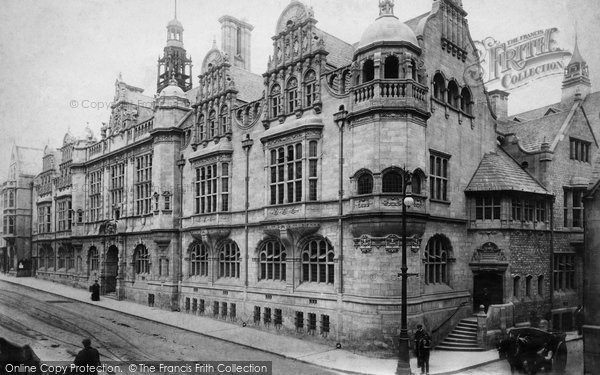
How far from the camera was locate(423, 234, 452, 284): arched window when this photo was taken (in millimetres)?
24500

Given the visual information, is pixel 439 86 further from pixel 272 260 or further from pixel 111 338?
pixel 111 338

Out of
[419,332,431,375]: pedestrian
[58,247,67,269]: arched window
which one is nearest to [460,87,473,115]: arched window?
[419,332,431,375]: pedestrian

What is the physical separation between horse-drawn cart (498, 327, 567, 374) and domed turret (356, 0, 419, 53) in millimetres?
13352

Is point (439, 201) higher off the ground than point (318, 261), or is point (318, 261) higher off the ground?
point (439, 201)

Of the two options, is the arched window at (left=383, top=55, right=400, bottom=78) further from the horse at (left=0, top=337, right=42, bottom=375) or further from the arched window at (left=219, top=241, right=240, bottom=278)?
the horse at (left=0, top=337, right=42, bottom=375)

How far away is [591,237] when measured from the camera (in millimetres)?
17906

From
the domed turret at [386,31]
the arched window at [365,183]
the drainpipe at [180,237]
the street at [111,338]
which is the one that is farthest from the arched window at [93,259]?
the domed turret at [386,31]

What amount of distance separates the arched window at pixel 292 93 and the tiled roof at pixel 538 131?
14.6m

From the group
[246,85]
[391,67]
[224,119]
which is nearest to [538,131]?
[391,67]

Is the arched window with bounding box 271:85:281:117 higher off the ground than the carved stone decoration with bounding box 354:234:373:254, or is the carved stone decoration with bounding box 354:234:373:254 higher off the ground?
the arched window with bounding box 271:85:281:117

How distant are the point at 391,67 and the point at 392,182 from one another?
5.64 meters

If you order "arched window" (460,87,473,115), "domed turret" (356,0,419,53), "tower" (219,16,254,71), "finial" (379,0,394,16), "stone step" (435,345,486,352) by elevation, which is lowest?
"stone step" (435,345,486,352)

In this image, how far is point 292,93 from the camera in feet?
89.3

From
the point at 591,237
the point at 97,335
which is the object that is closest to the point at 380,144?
the point at 591,237
